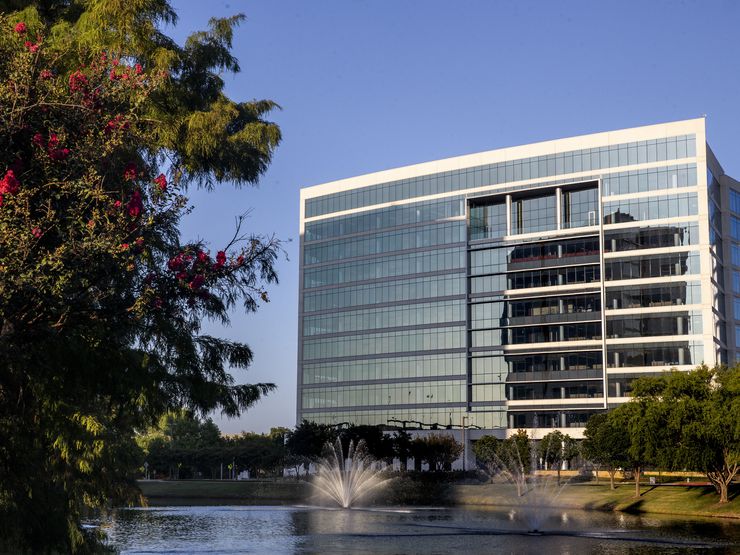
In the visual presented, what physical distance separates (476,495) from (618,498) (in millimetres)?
15547

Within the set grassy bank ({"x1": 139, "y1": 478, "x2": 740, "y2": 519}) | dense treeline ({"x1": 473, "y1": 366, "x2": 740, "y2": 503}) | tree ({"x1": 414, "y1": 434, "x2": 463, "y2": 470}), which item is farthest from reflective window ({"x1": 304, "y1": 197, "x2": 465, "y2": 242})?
dense treeline ({"x1": 473, "y1": 366, "x2": 740, "y2": 503})

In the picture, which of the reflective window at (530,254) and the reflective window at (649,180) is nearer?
the reflective window at (649,180)

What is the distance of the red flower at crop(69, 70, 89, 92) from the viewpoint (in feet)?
40.2

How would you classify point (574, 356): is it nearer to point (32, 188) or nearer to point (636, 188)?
point (636, 188)

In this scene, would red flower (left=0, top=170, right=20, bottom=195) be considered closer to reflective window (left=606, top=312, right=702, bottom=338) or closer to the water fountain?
the water fountain

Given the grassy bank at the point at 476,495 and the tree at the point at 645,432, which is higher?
the tree at the point at 645,432

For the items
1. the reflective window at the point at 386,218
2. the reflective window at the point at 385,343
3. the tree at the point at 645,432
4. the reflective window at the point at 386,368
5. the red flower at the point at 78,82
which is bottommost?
the tree at the point at 645,432

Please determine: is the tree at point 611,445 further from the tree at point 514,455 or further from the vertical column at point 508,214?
the vertical column at point 508,214

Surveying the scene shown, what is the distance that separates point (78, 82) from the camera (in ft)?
40.6

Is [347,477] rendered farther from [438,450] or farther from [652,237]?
[652,237]

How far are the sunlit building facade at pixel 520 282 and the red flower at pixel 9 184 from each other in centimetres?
11337

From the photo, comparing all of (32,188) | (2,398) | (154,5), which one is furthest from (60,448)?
(154,5)

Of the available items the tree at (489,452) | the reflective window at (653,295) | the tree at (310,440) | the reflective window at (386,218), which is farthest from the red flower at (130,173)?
the reflective window at (386,218)

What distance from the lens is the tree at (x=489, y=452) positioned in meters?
113
